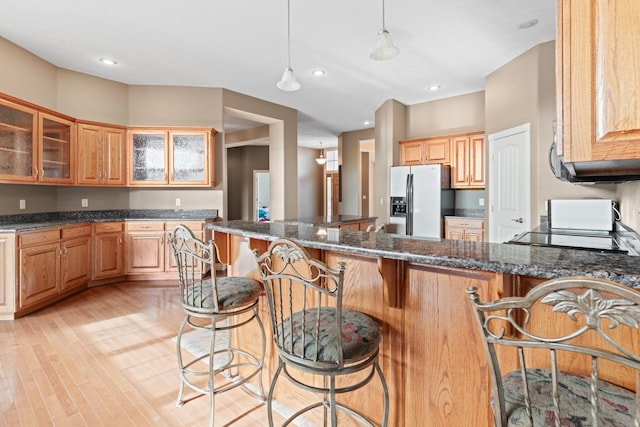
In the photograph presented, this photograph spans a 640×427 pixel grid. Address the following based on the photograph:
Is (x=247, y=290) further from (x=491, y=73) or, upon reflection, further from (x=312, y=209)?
(x=312, y=209)

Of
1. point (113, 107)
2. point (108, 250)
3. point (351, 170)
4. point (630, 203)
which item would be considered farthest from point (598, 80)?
point (351, 170)

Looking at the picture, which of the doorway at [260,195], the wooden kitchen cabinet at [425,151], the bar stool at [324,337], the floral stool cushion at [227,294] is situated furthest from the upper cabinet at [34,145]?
the doorway at [260,195]

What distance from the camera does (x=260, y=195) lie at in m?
10.1

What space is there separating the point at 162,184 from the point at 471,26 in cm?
426

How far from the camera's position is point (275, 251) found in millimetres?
1246

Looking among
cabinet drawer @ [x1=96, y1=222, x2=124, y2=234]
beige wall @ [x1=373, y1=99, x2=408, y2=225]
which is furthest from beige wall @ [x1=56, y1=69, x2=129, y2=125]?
beige wall @ [x1=373, y1=99, x2=408, y2=225]

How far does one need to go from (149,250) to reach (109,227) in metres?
0.58

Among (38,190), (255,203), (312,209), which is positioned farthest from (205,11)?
(312,209)

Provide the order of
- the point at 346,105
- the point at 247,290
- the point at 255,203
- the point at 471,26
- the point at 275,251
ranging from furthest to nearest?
1. the point at 255,203
2. the point at 346,105
3. the point at 471,26
4. the point at 247,290
5. the point at 275,251

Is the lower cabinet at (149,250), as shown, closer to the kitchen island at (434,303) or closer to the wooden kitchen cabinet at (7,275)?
the wooden kitchen cabinet at (7,275)

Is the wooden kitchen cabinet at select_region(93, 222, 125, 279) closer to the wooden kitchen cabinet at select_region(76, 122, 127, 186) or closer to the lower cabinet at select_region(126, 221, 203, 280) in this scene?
the lower cabinet at select_region(126, 221, 203, 280)

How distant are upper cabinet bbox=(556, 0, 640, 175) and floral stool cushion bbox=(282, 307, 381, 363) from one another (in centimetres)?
88

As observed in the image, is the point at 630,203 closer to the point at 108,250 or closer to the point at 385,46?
the point at 385,46

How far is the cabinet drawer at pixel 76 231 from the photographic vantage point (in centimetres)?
369
